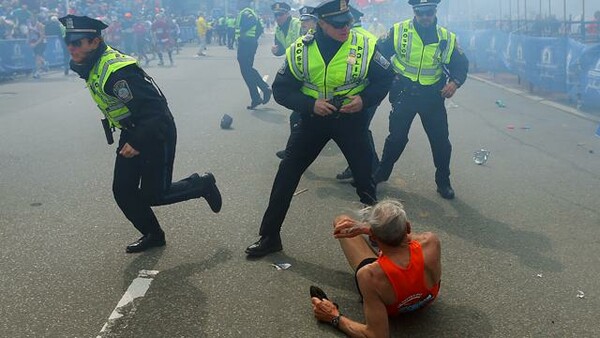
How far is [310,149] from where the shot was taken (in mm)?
4535

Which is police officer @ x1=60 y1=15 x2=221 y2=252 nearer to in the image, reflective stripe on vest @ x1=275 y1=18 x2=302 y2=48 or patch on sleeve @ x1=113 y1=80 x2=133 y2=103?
patch on sleeve @ x1=113 y1=80 x2=133 y2=103

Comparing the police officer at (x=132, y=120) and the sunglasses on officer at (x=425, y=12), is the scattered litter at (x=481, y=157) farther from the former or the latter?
the police officer at (x=132, y=120)

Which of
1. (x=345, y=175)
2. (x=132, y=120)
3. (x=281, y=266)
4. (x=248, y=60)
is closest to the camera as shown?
(x=132, y=120)

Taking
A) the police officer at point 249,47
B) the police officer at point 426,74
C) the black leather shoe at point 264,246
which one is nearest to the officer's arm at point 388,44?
the police officer at point 426,74

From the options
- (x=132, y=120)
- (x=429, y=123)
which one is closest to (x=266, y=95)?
(x=429, y=123)

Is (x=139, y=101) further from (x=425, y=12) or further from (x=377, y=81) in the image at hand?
(x=425, y=12)

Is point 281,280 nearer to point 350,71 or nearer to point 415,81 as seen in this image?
point 350,71

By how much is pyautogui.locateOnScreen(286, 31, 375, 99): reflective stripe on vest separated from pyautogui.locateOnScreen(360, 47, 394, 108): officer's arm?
5cm

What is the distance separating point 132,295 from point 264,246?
1.05m

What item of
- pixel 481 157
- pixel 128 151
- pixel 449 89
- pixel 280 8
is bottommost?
pixel 481 157

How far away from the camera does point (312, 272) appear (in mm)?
4312

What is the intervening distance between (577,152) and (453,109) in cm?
395

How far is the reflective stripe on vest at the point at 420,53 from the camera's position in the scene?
5.88 meters

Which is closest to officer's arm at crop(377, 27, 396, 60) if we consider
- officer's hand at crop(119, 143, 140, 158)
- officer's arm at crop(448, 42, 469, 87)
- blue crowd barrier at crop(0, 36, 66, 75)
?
officer's arm at crop(448, 42, 469, 87)
